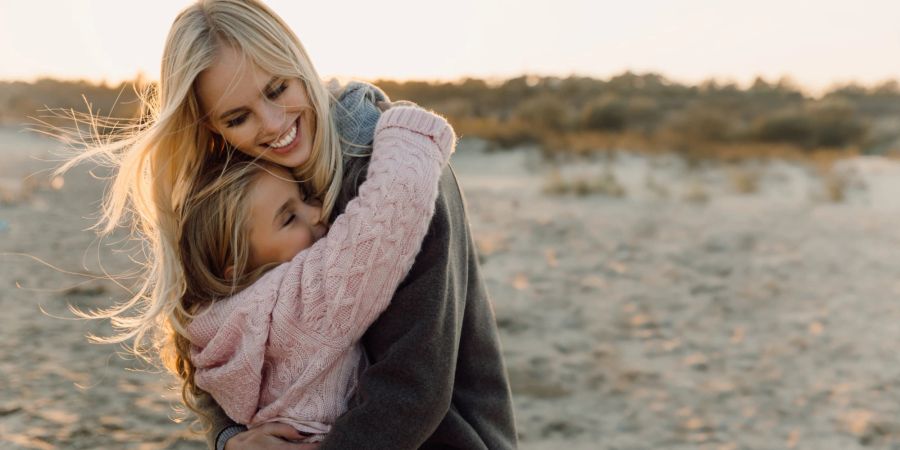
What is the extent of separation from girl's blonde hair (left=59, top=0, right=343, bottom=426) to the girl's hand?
0.98 feet

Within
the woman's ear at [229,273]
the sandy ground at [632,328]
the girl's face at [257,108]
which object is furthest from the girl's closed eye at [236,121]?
the sandy ground at [632,328]

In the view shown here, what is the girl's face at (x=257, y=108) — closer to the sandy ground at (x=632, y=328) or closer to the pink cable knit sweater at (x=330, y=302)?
the pink cable knit sweater at (x=330, y=302)

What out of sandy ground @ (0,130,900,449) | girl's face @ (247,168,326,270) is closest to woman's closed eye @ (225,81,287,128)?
girl's face @ (247,168,326,270)

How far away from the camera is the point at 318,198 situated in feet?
6.84

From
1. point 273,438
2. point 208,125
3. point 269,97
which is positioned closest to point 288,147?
point 269,97

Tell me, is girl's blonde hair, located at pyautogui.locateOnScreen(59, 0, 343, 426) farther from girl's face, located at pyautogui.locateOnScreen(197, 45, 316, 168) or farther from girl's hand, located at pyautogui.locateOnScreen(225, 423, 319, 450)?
girl's hand, located at pyautogui.locateOnScreen(225, 423, 319, 450)

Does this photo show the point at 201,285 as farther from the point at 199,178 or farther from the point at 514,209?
the point at 514,209

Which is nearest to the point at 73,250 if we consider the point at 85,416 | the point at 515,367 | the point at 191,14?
the point at 85,416

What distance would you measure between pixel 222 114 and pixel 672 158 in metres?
14.1

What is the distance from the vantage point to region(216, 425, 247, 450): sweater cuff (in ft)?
7.02

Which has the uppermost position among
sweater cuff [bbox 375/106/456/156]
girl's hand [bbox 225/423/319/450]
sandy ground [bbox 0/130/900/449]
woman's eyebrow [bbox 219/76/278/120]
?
woman's eyebrow [bbox 219/76/278/120]

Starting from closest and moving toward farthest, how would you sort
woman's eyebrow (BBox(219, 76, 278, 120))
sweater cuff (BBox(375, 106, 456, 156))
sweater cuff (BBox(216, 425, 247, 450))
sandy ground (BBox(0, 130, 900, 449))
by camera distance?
sweater cuff (BBox(375, 106, 456, 156)), woman's eyebrow (BBox(219, 76, 278, 120)), sweater cuff (BBox(216, 425, 247, 450)), sandy ground (BBox(0, 130, 900, 449))

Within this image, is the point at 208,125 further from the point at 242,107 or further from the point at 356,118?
the point at 356,118

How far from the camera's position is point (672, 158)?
15.5m
